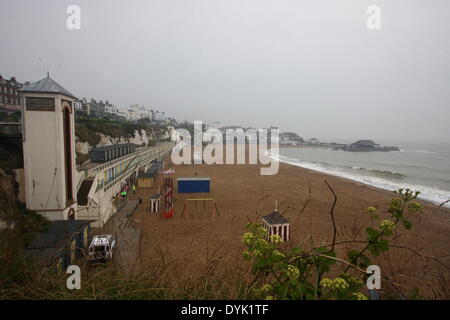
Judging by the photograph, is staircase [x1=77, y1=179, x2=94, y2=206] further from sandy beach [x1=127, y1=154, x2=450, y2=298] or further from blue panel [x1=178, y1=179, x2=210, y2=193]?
blue panel [x1=178, y1=179, x2=210, y2=193]

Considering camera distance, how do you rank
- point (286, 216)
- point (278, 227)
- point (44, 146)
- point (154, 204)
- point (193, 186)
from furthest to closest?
point (193, 186)
point (154, 204)
point (286, 216)
point (278, 227)
point (44, 146)

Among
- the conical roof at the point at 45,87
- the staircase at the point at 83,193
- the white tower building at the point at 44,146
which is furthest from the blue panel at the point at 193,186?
the conical roof at the point at 45,87

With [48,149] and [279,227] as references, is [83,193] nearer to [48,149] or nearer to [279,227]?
[48,149]

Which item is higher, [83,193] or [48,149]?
[48,149]

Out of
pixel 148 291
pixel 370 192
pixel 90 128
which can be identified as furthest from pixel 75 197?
pixel 370 192

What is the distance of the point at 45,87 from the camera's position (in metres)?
8.80

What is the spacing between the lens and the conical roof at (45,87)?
847 centimetres

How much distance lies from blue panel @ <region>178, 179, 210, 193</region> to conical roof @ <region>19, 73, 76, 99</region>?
41.0 ft

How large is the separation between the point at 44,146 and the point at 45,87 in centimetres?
229

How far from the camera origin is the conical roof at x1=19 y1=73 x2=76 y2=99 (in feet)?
27.8

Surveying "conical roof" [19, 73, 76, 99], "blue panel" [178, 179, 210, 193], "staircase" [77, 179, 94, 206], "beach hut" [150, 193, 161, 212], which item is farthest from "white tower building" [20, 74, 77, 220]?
"blue panel" [178, 179, 210, 193]

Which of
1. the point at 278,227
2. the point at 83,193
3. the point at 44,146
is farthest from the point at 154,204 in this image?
the point at 278,227
